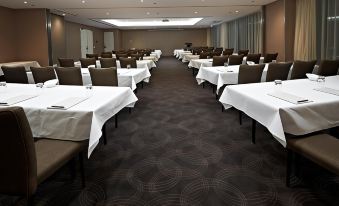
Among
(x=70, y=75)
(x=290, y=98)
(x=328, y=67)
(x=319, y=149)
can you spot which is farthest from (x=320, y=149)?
(x=70, y=75)

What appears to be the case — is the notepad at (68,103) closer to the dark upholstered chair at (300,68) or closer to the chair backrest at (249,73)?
the chair backrest at (249,73)

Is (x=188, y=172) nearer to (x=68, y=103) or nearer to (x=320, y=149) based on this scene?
(x=320, y=149)

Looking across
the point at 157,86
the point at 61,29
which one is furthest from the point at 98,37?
the point at 157,86

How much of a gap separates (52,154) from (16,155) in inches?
19.3

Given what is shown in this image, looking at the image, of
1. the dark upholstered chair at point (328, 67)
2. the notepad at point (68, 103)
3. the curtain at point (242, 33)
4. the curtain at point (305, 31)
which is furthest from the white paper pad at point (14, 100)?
the curtain at point (242, 33)

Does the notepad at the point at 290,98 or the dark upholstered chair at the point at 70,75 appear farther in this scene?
the dark upholstered chair at the point at 70,75

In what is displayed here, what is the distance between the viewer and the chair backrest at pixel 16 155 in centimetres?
163

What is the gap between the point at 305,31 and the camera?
10211mm

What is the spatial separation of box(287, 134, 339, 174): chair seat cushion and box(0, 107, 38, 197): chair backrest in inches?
78.7

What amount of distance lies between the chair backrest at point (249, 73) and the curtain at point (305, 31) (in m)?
6.26

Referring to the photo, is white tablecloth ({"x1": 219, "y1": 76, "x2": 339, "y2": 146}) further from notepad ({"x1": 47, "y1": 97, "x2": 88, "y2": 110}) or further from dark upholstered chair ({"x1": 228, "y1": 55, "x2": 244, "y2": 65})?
dark upholstered chair ({"x1": 228, "y1": 55, "x2": 244, "y2": 65})

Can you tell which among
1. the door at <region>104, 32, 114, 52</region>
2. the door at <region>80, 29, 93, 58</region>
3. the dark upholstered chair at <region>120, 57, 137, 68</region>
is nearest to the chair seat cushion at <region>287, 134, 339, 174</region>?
the dark upholstered chair at <region>120, 57, 137, 68</region>

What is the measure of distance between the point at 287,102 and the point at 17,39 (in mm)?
12975

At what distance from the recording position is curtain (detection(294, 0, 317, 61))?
382 inches
